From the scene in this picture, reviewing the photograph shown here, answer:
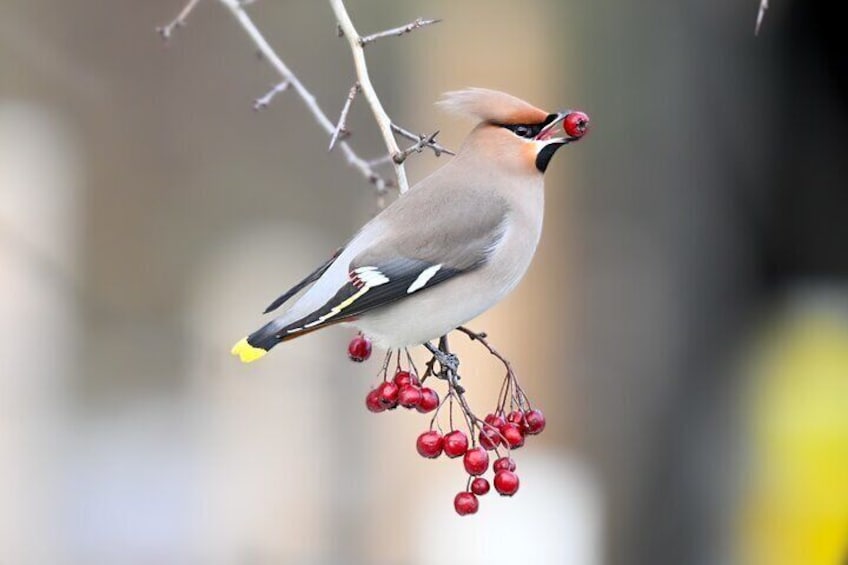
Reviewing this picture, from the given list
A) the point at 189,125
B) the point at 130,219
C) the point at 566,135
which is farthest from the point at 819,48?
the point at 566,135

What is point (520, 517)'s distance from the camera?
11.8ft

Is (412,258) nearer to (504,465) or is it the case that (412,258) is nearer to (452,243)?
(452,243)

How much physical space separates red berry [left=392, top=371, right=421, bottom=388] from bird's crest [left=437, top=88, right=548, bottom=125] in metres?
0.31

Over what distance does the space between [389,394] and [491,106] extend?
1.15 ft

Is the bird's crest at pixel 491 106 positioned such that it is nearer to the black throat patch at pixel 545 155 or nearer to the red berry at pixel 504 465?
the black throat patch at pixel 545 155

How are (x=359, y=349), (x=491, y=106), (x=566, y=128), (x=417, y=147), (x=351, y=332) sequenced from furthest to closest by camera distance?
(x=351, y=332) → (x=359, y=349) → (x=491, y=106) → (x=566, y=128) → (x=417, y=147)

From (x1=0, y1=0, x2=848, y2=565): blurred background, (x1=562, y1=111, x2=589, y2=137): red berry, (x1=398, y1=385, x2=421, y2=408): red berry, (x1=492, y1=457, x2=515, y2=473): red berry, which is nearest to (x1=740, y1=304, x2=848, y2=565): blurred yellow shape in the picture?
(x1=0, y1=0, x2=848, y2=565): blurred background

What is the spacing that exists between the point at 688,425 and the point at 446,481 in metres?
0.70

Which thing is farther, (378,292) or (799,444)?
(799,444)

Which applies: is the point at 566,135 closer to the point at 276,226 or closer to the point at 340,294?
the point at 340,294

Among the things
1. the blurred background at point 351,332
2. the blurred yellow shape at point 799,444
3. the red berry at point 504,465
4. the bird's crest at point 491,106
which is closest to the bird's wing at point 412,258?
the bird's crest at point 491,106

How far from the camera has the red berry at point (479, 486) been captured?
4.78 feet

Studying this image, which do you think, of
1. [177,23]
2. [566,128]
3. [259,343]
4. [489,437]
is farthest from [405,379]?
[177,23]

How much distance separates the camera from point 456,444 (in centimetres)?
146
